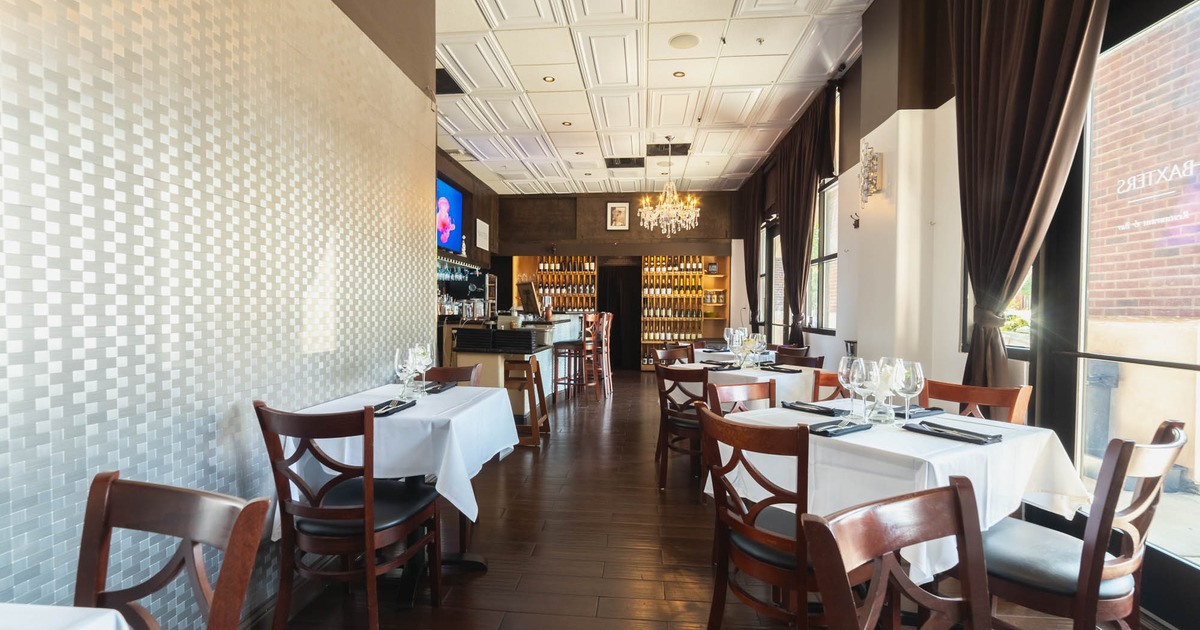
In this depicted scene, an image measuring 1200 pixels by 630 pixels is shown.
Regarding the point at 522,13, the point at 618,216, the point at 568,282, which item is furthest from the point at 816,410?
the point at 568,282

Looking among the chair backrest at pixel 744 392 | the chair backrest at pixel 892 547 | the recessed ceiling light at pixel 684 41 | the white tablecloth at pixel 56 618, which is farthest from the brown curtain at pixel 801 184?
the white tablecloth at pixel 56 618

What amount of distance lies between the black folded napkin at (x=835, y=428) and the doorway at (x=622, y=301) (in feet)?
29.8

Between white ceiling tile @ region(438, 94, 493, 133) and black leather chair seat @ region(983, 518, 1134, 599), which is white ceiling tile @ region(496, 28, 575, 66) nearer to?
white ceiling tile @ region(438, 94, 493, 133)

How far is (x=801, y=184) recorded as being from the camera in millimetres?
6258

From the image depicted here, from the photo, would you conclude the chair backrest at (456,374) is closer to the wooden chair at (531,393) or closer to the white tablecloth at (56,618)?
the wooden chair at (531,393)

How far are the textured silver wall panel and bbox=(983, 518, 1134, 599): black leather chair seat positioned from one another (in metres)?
2.80

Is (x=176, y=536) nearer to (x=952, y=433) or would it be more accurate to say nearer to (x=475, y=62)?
(x=952, y=433)

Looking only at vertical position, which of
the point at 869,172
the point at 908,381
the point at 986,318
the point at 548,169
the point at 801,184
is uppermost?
the point at 548,169

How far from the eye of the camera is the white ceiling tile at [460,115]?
5.86 metres

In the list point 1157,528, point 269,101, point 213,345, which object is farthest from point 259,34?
point 1157,528

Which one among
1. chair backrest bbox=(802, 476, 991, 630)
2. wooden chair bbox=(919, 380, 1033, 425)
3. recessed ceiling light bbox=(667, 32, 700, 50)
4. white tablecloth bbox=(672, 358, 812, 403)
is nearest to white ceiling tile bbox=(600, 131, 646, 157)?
recessed ceiling light bbox=(667, 32, 700, 50)

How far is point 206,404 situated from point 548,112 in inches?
207

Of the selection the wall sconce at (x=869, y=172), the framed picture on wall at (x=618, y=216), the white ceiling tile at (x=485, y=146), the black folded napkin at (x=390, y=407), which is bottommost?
the black folded napkin at (x=390, y=407)

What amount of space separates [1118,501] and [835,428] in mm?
781
